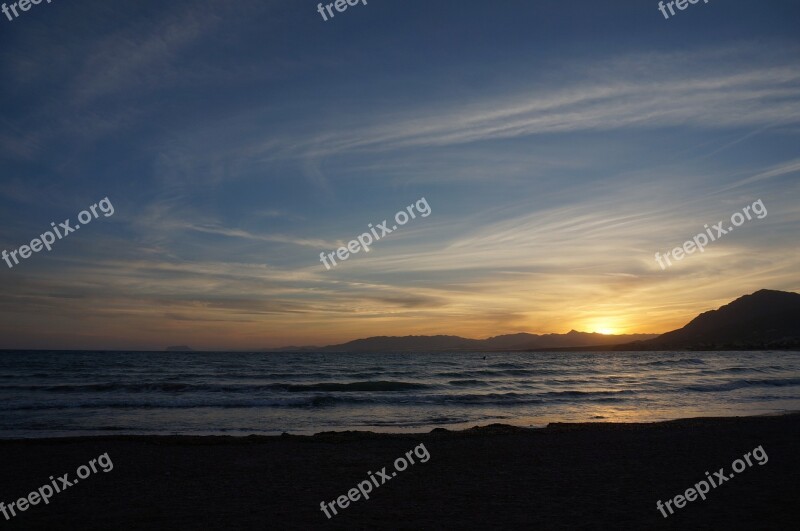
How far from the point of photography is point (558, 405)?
27453 mm

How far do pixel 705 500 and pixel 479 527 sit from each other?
4.22m

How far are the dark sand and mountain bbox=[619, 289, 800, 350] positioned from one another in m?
130

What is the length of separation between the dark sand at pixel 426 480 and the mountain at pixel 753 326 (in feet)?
427

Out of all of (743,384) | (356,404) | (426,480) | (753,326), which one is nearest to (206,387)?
(356,404)

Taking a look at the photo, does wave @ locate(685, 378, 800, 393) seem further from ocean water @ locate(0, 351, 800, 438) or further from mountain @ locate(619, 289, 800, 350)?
mountain @ locate(619, 289, 800, 350)

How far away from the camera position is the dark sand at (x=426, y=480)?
760cm

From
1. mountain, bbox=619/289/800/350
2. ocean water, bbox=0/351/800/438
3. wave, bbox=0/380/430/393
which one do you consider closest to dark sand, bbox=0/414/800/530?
ocean water, bbox=0/351/800/438

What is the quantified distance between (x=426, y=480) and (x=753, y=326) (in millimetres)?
185960

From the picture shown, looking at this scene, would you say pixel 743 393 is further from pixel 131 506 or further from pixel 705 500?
pixel 131 506

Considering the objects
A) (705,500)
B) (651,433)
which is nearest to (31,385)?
(651,433)

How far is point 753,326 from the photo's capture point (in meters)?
160

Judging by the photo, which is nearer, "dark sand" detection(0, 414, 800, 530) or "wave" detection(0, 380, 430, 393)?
"dark sand" detection(0, 414, 800, 530)

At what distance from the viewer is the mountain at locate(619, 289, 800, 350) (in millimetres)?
138500

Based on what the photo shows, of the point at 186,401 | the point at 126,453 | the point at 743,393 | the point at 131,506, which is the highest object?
the point at 186,401
